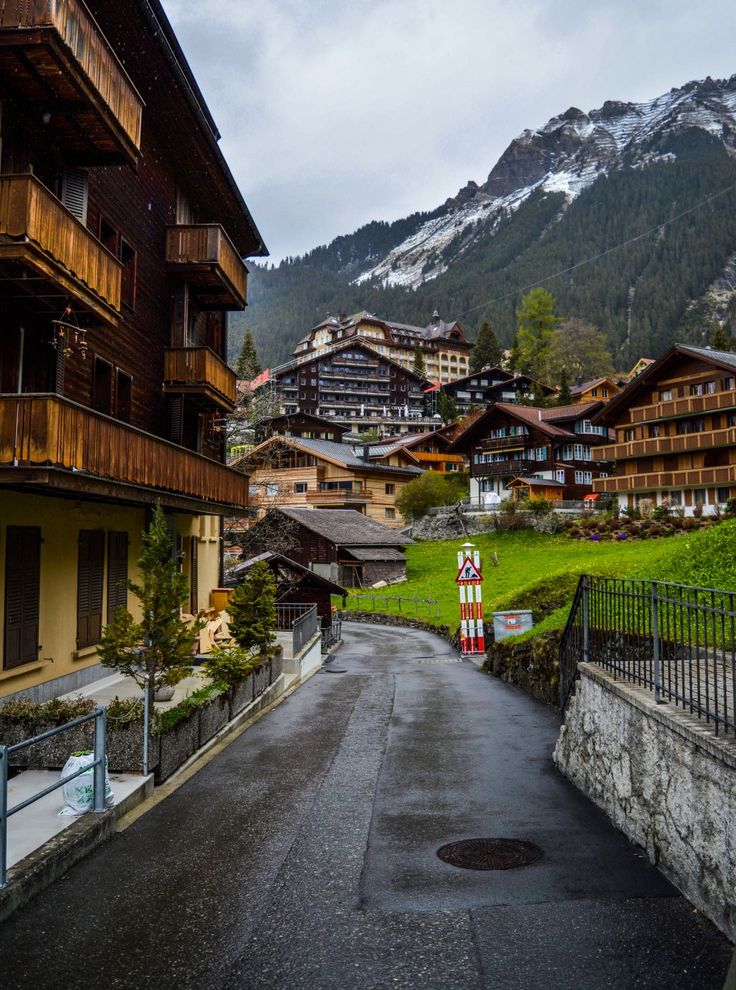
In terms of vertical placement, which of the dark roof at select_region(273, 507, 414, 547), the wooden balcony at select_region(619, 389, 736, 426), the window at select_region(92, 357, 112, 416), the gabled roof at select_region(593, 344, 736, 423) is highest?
the gabled roof at select_region(593, 344, 736, 423)

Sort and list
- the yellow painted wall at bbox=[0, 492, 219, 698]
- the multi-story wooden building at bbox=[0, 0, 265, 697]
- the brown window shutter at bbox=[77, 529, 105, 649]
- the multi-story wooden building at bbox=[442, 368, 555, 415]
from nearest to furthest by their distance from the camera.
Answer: the multi-story wooden building at bbox=[0, 0, 265, 697] < the yellow painted wall at bbox=[0, 492, 219, 698] < the brown window shutter at bbox=[77, 529, 105, 649] < the multi-story wooden building at bbox=[442, 368, 555, 415]

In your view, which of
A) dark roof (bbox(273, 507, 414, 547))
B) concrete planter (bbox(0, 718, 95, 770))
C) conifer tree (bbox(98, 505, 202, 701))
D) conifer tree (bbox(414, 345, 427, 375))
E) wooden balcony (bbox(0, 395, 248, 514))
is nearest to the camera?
concrete planter (bbox(0, 718, 95, 770))

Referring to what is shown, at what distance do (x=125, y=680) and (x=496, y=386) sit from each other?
102m

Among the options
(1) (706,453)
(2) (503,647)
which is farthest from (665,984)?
(1) (706,453)

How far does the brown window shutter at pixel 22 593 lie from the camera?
12539 mm

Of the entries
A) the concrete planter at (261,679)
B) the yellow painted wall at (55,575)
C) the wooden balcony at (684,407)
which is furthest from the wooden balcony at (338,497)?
the yellow painted wall at (55,575)

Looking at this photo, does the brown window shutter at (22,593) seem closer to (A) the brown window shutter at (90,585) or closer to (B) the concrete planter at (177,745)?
(A) the brown window shutter at (90,585)

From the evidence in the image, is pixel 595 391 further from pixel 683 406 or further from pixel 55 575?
pixel 55 575

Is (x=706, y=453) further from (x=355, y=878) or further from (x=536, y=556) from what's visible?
(x=355, y=878)

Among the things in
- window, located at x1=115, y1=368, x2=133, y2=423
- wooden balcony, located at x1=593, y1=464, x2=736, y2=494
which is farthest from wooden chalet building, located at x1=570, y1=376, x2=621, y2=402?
window, located at x1=115, y1=368, x2=133, y2=423

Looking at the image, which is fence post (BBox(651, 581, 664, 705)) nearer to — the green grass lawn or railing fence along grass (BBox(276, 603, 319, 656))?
the green grass lawn

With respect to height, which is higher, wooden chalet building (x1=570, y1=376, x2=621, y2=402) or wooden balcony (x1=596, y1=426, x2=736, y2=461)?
wooden chalet building (x1=570, y1=376, x2=621, y2=402)

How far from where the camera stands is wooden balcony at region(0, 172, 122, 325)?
11055mm

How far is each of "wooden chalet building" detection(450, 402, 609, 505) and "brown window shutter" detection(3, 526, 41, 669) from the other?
5477cm
